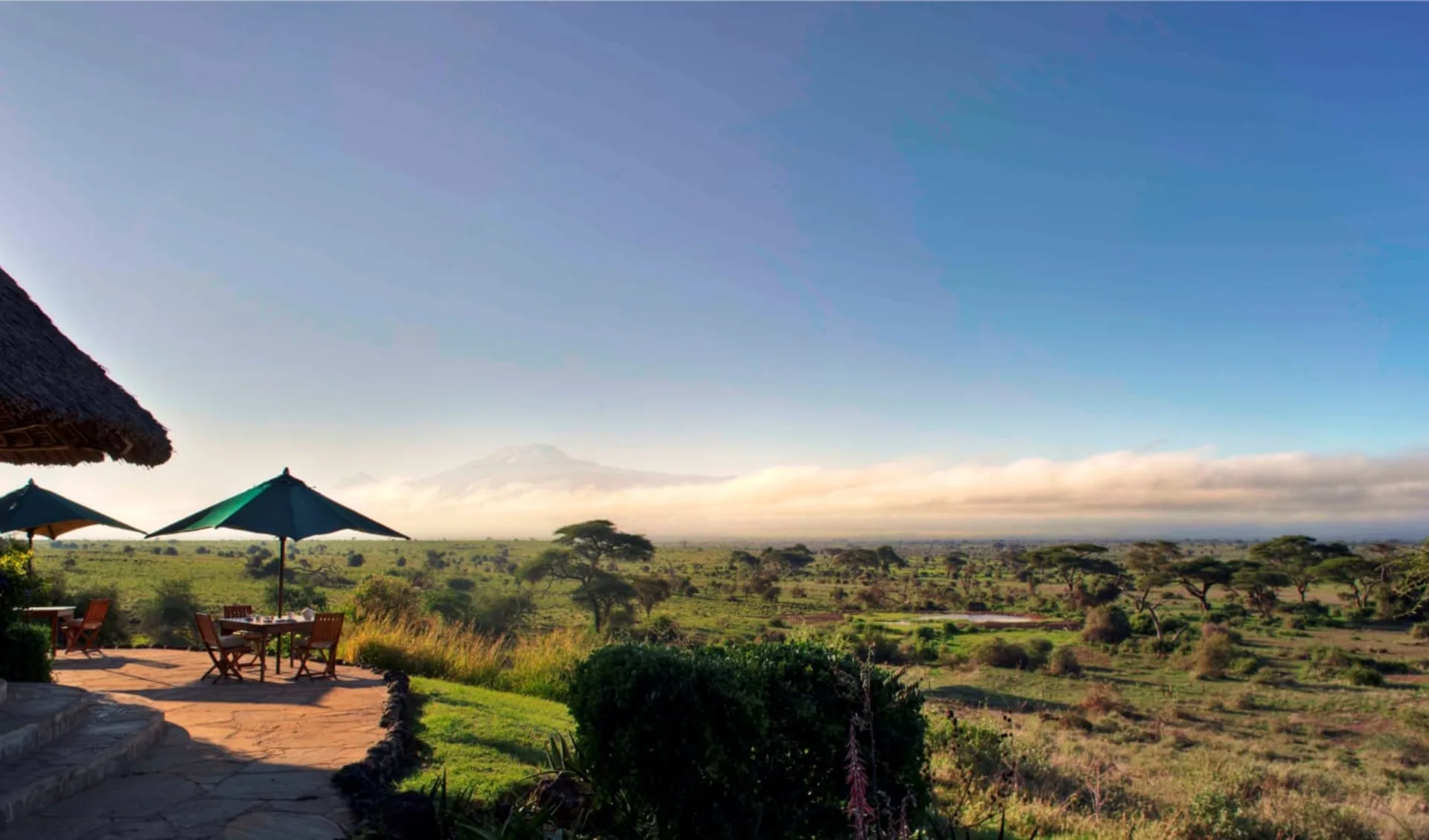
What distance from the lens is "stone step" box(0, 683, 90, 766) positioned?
19.1ft

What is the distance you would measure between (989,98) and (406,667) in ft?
45.9

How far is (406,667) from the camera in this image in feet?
39.7

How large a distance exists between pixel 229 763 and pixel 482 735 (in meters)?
2.28

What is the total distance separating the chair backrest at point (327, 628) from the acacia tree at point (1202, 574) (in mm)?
54770

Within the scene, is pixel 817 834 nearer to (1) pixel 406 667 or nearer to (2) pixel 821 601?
(1) pixel 406 667

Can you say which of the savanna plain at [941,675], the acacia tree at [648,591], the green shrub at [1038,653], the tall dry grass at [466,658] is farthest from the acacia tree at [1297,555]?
the tall dry grass at [466,658]

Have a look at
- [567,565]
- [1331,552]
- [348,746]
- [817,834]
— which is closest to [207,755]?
[348,746]

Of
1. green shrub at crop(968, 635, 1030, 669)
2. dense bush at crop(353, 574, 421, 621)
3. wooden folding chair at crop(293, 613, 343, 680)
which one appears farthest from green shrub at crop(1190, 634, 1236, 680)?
wooden folding chair at crop(293, 613, 343, 680)

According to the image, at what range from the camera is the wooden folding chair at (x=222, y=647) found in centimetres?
936

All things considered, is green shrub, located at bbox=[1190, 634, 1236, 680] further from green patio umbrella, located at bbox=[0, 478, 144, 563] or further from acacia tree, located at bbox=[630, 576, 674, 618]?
green patio umbrella, located at bbox=[0, 478, 144, 563]

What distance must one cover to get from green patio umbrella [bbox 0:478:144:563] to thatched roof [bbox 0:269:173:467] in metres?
3.16

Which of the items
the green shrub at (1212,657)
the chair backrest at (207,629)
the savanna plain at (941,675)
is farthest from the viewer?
the green shrub at (1212,657)

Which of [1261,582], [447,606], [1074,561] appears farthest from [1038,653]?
[447,606]

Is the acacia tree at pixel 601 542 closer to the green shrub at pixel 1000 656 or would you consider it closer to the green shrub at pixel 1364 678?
the green shrub at pixel 1000 656
